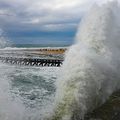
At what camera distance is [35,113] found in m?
13.7

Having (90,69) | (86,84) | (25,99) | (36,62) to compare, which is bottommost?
(25,99)

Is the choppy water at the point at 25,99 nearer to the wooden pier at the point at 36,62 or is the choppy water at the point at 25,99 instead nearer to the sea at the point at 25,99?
the sea at the point at 25,99

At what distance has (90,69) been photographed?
549 inches

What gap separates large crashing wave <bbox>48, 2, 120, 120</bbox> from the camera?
41.2 ft

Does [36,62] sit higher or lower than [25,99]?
higher

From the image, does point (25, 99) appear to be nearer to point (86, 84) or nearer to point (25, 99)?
point (25, 99)

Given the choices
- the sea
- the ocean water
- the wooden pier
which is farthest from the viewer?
the wooden pier

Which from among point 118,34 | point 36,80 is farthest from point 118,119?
point 36,80

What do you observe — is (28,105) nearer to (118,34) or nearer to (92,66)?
(92,66)

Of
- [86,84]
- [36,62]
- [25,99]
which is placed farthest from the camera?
[36,62]

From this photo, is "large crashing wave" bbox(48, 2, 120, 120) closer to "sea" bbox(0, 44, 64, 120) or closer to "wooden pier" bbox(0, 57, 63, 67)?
"sea" bbox(0, 44, 64, 120)

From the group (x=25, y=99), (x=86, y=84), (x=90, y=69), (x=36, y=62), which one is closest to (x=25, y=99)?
(x=25, y=99)

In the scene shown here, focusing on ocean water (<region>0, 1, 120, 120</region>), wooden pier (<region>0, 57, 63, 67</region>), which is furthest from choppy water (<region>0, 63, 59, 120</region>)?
wooden pier (<region>0, 57, 63, 67</region>)

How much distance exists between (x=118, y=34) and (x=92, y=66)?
509 centimetres
